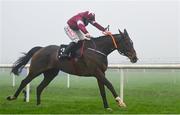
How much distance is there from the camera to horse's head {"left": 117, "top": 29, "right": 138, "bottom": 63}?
8.79 meters

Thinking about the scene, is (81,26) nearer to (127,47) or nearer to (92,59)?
(92,59)

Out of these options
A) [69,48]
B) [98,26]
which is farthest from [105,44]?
[69,48]

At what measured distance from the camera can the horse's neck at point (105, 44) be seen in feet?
29.2

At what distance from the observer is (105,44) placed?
895 centimetres

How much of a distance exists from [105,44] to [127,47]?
1.44ft

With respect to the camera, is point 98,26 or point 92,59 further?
point 98,26

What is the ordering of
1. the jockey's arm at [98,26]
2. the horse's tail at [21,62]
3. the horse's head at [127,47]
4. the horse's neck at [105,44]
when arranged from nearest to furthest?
the horse's head at [127,47] < the horse's neck at [105,44] < the jockey's arm at [98,26] < the horse's tail at [21,62]

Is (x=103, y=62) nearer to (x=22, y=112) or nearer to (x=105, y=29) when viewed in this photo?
(x=105, y=29)

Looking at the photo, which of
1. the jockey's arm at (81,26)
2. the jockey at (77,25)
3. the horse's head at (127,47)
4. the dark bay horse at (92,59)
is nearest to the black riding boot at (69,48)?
the jockey at (77,25)

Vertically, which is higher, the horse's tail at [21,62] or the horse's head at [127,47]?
the horse's head at [127,47]

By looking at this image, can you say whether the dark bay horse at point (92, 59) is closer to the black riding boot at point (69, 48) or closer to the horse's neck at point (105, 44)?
the horse's neck at point (105, 44)

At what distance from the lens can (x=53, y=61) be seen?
9.45 meters

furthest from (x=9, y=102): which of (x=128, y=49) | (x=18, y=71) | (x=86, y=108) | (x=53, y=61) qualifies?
(x=128, y=49)

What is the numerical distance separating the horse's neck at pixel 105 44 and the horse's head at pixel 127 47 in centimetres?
→ 16
